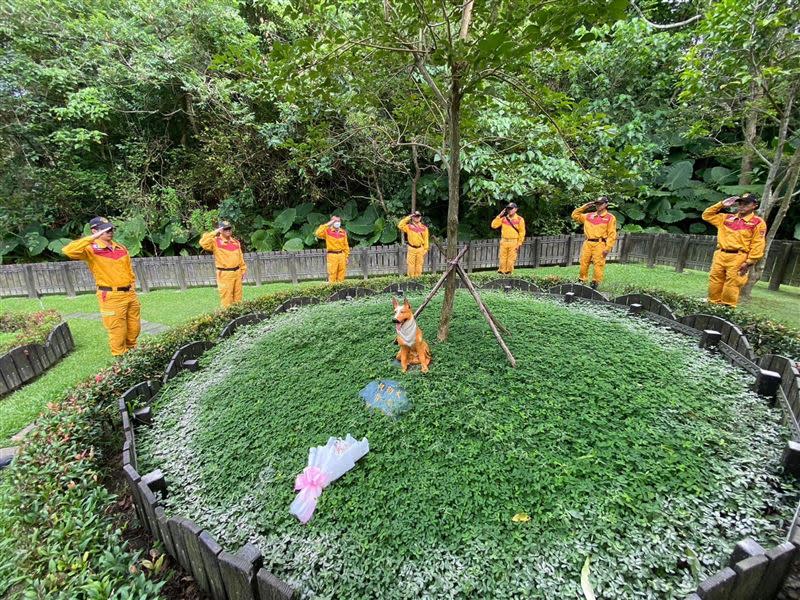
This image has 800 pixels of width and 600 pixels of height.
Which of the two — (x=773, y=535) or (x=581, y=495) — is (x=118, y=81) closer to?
(x=581, y=495)

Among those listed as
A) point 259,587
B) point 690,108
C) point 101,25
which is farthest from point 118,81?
point 690,108

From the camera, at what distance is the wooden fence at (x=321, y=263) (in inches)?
406

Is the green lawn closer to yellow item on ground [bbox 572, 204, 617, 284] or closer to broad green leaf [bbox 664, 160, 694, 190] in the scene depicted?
yellow item on ground [bbox 572, 204, 617, 284]

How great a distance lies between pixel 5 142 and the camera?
11367 mm

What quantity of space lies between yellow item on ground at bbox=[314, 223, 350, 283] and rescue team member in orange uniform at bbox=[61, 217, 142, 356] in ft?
13.1

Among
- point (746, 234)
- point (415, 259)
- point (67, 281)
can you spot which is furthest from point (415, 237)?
point (67, 281)

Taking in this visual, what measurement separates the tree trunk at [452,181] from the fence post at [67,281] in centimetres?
1144

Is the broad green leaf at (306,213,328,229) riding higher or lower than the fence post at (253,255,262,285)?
higher

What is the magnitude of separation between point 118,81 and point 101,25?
1.54 metres

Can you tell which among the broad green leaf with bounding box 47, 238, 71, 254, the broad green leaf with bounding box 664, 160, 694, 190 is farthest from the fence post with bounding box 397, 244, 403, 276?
the broad green leaf with bounding box 47, 238, 71, 254

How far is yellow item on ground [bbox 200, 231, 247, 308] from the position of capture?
6868 millimetres

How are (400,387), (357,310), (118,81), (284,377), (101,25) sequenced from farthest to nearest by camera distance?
(118,81) < (101,25) < (357,310) < (284,377) < (400,387)

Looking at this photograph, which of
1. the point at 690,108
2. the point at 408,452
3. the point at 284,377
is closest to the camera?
the point at 408,452

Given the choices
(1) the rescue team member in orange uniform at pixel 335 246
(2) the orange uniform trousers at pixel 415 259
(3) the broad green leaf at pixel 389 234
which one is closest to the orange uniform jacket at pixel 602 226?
(2) the orange uniform trousers at pixel 415 259
